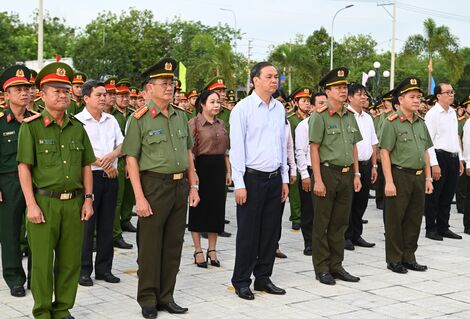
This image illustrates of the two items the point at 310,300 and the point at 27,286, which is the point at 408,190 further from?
the point at 27,286

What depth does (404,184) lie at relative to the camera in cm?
732

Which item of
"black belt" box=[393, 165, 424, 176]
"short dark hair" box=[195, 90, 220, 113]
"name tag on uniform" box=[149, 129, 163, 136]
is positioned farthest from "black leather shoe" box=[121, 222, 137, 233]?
"name tag on uniform" box=[149, 129, 163, 136]

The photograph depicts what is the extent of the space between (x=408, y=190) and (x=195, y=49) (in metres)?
44.4

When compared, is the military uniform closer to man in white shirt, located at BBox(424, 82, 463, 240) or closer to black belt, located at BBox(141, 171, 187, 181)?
black belt, located at BBox(141, 171, 187, 181)

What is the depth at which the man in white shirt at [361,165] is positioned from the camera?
879 centimetres

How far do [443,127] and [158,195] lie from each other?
18.3 ft

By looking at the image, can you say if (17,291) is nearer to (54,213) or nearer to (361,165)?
(54,213)

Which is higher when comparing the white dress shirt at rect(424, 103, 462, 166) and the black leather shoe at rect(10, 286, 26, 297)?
the white dress shirt at rect(424, 103, 462, 166)

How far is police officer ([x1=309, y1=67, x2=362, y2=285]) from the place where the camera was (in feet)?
22.3

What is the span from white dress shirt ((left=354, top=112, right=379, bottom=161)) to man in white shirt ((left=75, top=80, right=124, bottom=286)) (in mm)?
3569

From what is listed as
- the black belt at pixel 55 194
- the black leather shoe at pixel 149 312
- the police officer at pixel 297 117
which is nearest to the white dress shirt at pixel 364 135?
the police officer at pixel 297 117

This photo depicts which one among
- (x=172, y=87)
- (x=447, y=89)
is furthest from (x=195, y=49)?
(x=172, y=87)

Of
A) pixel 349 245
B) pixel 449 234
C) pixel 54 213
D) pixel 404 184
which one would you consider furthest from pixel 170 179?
pixel 449 234

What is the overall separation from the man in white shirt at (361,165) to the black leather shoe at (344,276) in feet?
6.11
